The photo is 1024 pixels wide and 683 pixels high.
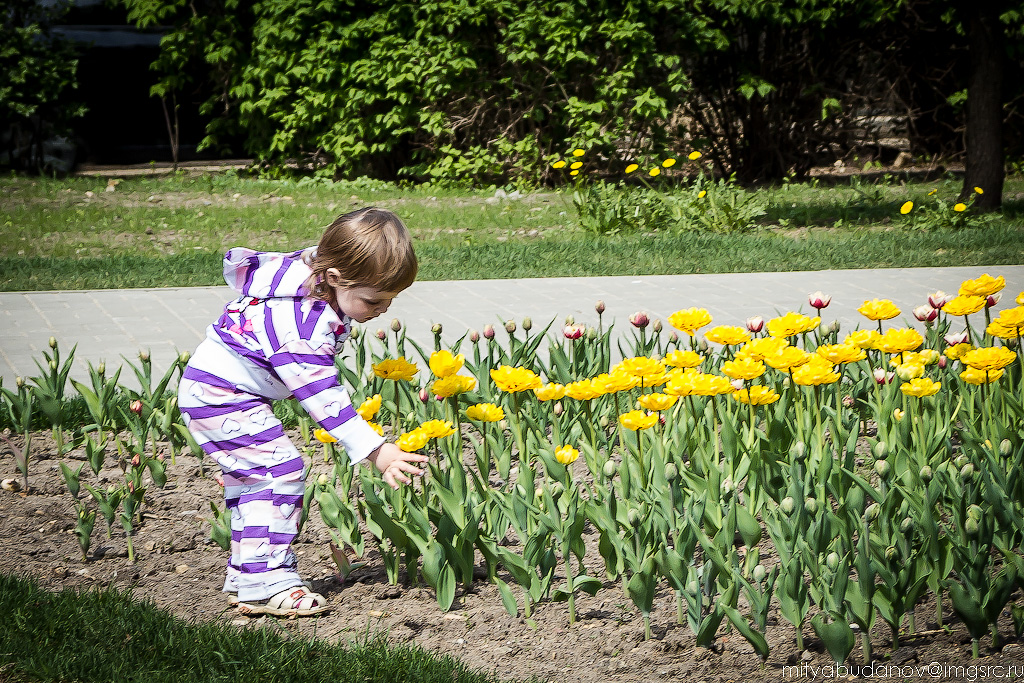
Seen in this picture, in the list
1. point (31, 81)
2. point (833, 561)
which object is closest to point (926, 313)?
point (833, 561)

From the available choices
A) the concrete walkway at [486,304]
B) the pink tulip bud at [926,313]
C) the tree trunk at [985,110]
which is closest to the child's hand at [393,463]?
the pink tulip bud at [926,313]

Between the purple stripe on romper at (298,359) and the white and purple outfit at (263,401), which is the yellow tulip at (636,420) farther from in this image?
the purple stripe on romper at (298,359)

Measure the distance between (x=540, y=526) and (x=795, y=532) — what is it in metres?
0.61

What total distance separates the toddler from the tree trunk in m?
8.49

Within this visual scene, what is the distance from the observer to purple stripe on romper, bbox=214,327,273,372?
265 cm

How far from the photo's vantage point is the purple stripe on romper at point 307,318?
Answer: 254 centimetres

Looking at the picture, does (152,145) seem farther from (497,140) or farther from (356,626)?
(356,626)

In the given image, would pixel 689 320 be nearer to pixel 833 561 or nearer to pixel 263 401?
pixel 833 561

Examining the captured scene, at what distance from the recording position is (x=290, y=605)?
2.74m

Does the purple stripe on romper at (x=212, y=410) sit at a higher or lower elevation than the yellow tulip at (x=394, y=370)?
lower

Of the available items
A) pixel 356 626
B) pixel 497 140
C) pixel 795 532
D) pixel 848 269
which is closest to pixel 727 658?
pixel 795 532

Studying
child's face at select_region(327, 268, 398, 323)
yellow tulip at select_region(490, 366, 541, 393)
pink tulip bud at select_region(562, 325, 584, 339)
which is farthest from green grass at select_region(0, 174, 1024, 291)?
child's face at select_region(327, 268, 398, 323)

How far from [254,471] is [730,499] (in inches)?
49.7

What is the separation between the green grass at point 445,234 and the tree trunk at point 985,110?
0.35 meters
